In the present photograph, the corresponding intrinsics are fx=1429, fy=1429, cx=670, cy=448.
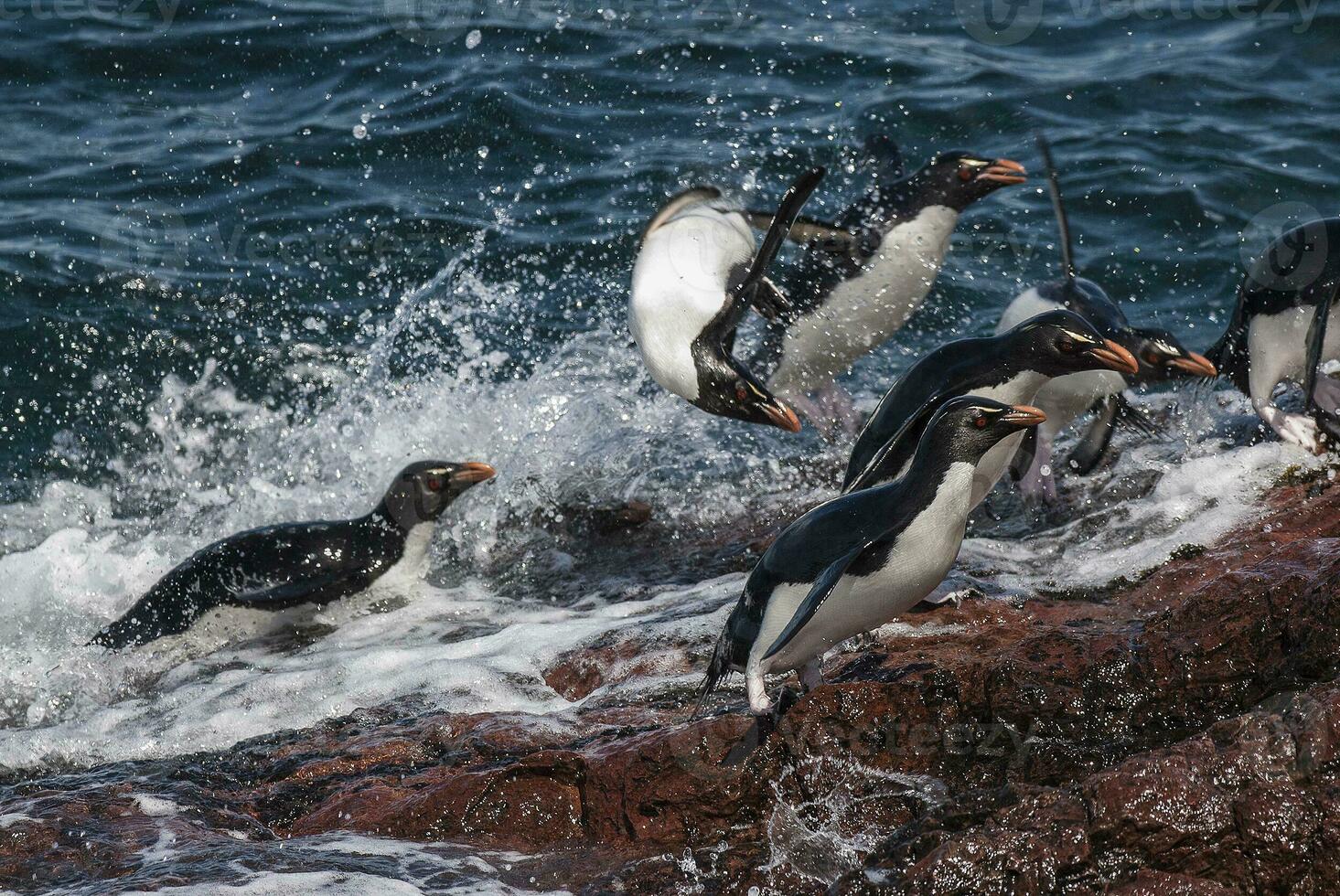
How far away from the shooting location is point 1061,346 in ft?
13.4

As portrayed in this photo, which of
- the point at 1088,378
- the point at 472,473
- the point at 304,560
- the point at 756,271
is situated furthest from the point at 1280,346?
the point at 304,560

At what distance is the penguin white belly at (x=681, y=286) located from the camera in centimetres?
569

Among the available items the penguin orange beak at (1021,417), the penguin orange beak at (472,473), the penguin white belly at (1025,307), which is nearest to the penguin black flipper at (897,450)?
the penguin orange beak at (1021,417)

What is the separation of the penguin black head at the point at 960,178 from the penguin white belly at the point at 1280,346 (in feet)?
4.87

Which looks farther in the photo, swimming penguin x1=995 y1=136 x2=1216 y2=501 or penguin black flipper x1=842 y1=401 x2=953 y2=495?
swimming penguin x1=995 y1=136 x2=1216 y2=501

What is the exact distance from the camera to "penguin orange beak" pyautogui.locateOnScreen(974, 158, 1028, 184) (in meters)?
6.30

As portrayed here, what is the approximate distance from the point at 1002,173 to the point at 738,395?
6.02 ft

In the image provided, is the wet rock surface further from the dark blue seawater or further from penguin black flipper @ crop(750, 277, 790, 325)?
the dark blue seawater

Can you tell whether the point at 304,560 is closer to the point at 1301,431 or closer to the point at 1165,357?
the point at 1165,357

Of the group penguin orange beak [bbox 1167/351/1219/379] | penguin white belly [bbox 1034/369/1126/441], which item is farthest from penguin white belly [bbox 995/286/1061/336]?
penguin orange beak [bbox 1167/351/1219/379]

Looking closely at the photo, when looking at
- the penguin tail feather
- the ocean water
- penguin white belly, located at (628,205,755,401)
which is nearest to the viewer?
the penguin tail feather

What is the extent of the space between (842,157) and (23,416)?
521 centimetres

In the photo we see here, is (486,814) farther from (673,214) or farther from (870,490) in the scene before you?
(673,214)

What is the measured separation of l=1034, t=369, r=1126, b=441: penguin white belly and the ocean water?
0.89 feet
